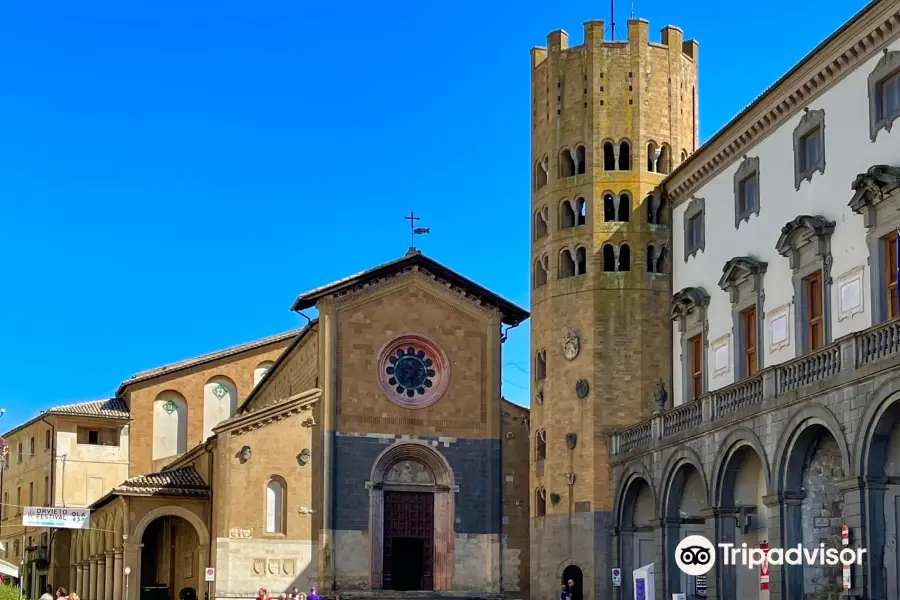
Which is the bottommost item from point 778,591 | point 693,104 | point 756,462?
point 778,591

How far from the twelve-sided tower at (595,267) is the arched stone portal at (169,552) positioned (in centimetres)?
1170

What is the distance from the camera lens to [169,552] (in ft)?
189

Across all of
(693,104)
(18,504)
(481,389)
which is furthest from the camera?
(18,504)

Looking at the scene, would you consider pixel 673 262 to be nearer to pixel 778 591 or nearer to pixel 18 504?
pixel 778 591

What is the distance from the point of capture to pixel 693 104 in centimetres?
4806

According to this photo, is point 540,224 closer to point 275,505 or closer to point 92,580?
point 275,505

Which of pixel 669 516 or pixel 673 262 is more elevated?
pixel 673 262

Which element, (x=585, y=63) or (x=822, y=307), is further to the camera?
(x=585, y=63)

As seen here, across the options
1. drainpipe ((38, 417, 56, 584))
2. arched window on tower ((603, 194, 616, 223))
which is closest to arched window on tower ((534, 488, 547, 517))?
arched window on tower ((603, 194, 616, 223))

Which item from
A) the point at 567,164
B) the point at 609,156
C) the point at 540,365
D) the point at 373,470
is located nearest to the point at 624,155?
the point at 609,156

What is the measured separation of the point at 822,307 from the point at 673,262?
10768 millimetres

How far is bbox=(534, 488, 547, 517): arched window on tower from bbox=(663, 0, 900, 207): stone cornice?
9791mm

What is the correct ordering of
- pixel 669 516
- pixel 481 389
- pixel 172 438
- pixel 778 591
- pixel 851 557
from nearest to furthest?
pixel 851 557
pixel 778 591
pixel 669 516
pixel 481 389
pixel 172 438

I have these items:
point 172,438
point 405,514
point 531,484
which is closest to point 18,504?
point 172,438
